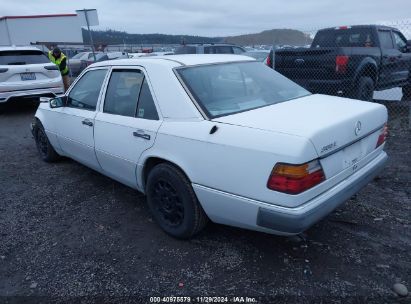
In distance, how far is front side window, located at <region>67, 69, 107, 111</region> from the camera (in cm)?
394

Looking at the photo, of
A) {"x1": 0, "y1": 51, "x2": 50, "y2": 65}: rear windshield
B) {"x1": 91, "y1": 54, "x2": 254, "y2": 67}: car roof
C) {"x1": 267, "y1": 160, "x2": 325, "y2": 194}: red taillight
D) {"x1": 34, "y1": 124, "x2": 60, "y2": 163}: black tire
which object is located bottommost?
{"x1": 34, "y1": 124, "x2": 60, "y2": 163}: black tire

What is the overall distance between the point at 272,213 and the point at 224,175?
44 centimetres

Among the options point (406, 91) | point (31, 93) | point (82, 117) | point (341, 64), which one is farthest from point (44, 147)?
point (406, 91)

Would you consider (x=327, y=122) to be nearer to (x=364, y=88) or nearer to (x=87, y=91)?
(x=87, y=91)

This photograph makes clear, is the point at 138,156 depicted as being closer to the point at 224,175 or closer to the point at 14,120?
the point at 224,175

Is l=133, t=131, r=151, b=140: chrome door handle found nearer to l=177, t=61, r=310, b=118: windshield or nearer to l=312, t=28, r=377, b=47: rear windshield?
l=177, t=61, r=310, b=118: windshield

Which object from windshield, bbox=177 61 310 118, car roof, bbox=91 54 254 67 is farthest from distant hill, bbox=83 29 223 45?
windshield, bbox=177 61 310 118

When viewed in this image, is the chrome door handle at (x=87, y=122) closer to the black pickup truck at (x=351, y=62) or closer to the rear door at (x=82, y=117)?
the rear door at (x=82, y=117)

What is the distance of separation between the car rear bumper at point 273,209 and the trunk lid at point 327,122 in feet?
0.67

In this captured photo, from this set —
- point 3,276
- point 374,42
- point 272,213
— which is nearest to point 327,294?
point 272,213

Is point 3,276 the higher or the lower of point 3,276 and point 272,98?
the lower

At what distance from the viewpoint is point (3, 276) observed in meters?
2.88

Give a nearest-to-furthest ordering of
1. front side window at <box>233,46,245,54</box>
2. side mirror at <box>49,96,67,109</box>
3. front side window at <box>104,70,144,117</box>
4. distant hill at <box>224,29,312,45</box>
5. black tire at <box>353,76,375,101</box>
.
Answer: front side window at <box>104,70,144,117</box>
side mirror at <box>49,96,67,109</box>
black tire at <box>353,76,375,101</box>
distant hill at <box>224,29,312,45</box>
front side window at <box>233,46,245,54</box>

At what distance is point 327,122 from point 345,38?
22.1ft
